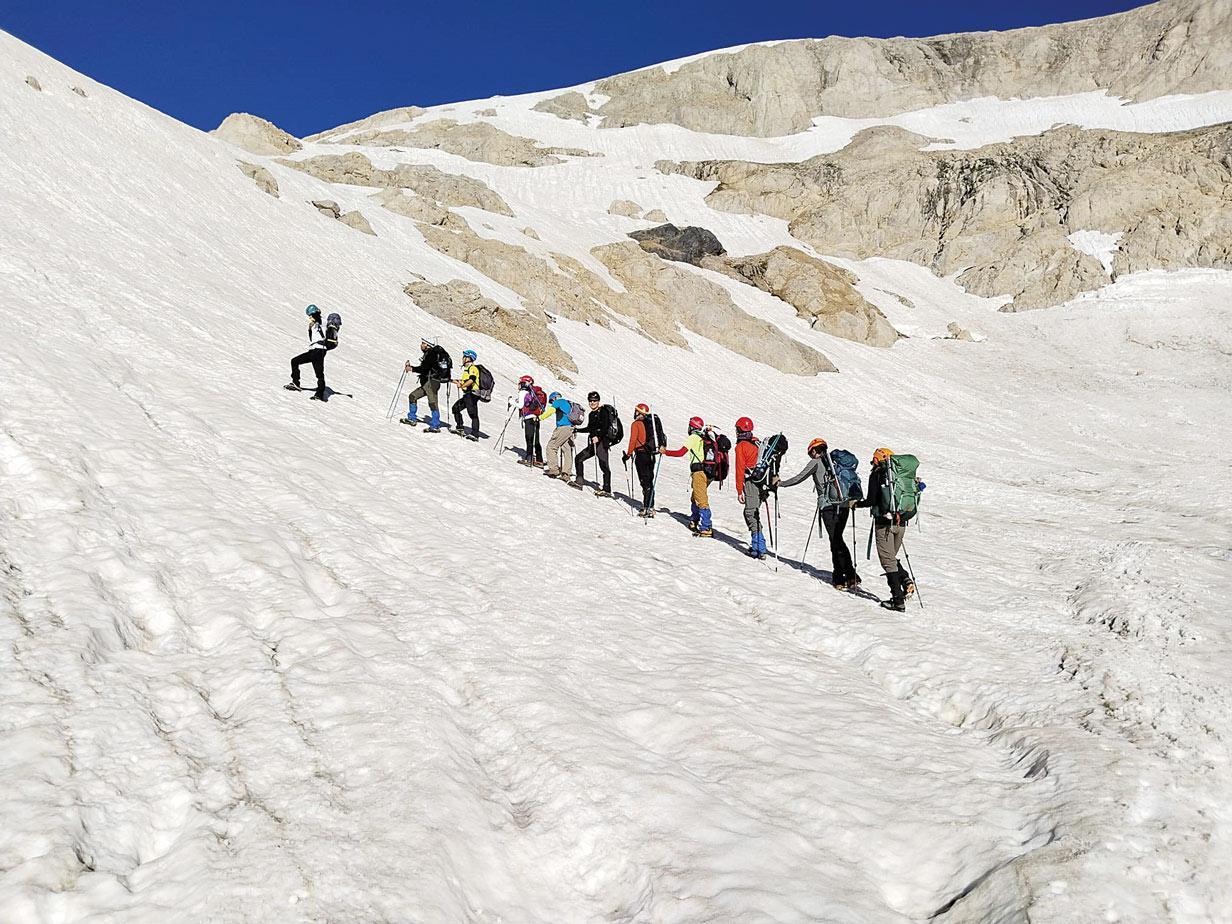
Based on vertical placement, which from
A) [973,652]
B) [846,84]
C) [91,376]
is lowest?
[973,652]

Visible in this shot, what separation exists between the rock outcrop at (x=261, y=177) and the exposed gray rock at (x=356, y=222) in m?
3.25

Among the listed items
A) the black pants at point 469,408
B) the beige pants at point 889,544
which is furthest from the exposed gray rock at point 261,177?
the beige pants at point 889,544

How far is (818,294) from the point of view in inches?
2105

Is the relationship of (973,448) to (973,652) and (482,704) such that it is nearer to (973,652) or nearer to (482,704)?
(973,652)

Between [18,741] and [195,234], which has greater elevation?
[195,234]

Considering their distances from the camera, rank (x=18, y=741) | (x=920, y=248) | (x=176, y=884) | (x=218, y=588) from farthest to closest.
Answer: (x=920, y=248)
(x=218, y=588)
(x=18, y=741)
(x=176, y=884)

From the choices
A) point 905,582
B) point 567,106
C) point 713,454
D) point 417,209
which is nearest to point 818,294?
point 417,209

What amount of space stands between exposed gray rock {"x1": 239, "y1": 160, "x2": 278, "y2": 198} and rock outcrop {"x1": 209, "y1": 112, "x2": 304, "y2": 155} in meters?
31.6

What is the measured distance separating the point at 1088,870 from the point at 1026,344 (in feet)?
194

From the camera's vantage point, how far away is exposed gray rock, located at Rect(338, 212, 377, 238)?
3500 centimetres

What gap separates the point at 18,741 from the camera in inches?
148

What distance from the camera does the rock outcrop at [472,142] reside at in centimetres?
8519

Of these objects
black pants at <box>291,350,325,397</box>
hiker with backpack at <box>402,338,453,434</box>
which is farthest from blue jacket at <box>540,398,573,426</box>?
black pants at <box>291,350,325,397</box>

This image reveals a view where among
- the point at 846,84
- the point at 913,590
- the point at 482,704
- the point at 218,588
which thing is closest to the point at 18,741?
the point at 218,588
